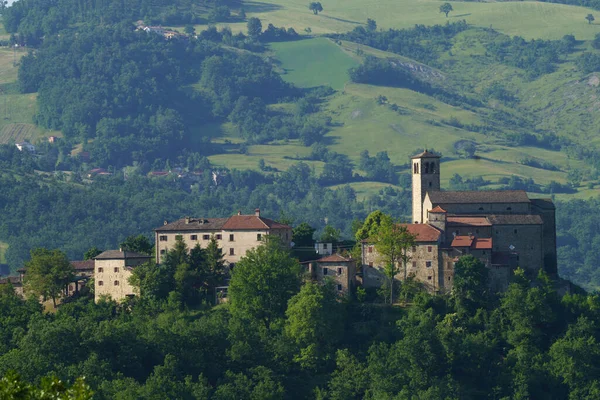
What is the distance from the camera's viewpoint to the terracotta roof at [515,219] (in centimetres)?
10375

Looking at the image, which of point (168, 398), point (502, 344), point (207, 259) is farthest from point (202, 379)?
point (502, 344)

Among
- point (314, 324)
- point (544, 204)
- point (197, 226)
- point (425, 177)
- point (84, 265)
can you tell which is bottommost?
point (314, 324)

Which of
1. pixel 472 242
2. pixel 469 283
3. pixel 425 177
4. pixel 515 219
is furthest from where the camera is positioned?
pixel 425 177

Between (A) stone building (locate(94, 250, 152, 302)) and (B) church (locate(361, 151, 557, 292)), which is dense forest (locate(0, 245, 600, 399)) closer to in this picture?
(B) church (locate(361, 151, 557, 292))

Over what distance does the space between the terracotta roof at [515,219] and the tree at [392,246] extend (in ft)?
24.1

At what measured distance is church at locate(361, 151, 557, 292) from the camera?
10038 centimetres


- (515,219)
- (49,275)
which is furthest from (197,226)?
(515,219)

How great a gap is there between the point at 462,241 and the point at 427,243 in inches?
91.4

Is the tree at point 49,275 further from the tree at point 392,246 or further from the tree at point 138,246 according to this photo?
the tree at point 392,246

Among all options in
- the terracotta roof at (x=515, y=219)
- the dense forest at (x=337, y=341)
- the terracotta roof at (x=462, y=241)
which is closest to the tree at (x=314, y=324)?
the dense forest at (x=337, y=341)

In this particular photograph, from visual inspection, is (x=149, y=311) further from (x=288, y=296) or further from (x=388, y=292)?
(x=388, y=292)

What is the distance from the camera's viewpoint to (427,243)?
100312mm

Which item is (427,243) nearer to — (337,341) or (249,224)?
(337,341)

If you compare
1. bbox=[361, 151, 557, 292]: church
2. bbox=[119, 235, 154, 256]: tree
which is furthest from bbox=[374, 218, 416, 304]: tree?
bbox=[119, 235, 154, 256]: tree
